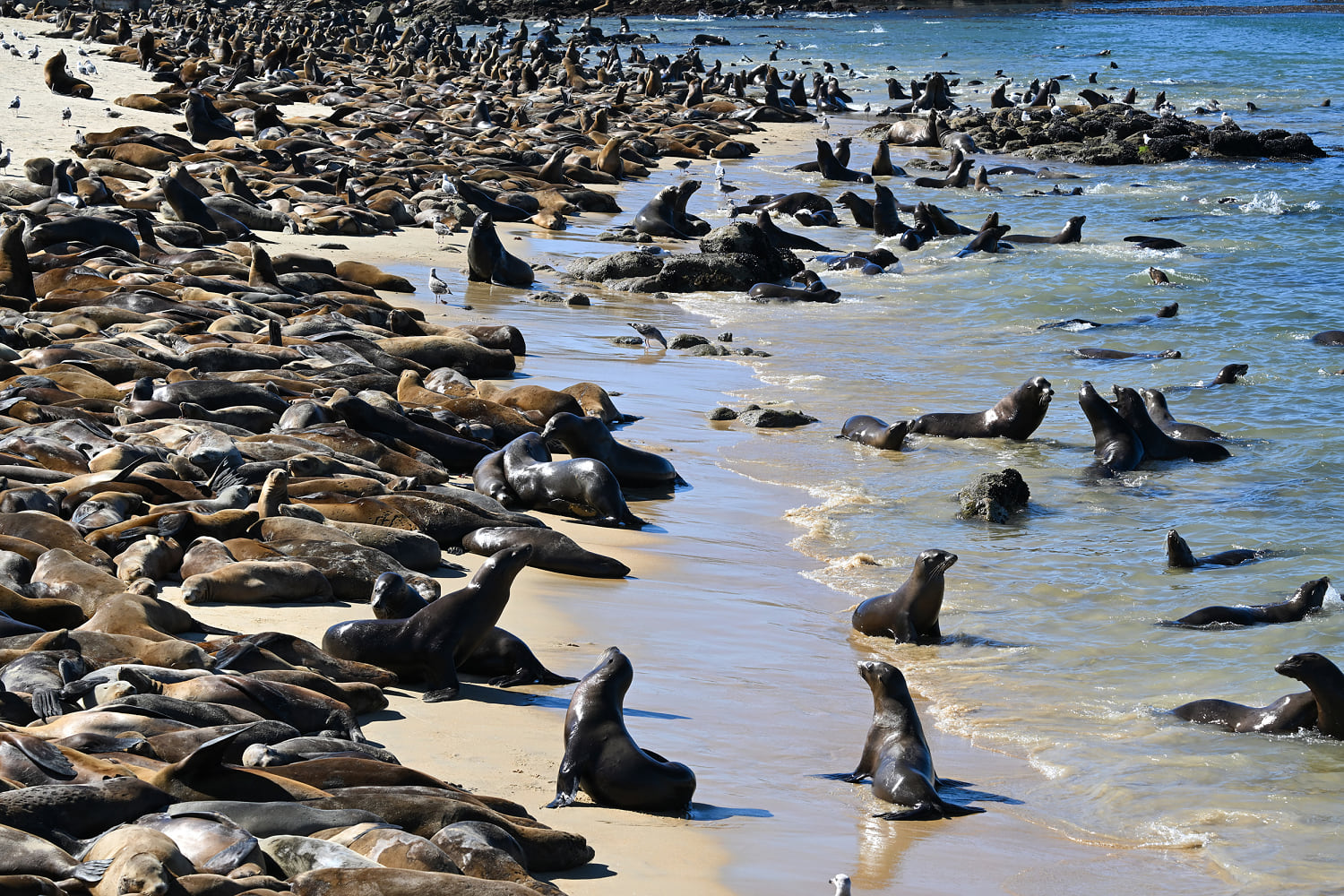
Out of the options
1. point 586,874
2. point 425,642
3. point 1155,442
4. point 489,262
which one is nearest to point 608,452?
point 425,642

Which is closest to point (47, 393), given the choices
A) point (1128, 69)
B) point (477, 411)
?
point (477, 411)

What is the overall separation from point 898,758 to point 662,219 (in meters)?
14.1

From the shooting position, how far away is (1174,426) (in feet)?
33.2

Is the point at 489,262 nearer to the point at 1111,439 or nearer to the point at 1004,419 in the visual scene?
the point at 1004,419

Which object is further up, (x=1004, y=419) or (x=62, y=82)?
(x=62, y=82)

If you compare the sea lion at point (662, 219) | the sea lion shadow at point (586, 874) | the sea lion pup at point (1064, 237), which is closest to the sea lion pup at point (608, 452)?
the sea lion shadow at point (586, 874)

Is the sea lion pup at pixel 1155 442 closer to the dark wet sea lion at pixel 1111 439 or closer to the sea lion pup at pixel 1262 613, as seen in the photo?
the dark wet sea lion at pixel 1111 439

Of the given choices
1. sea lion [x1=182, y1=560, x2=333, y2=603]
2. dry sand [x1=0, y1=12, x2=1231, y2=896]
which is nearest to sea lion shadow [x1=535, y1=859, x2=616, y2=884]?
dry sand [x1=0, y1=12, x2=1231, y2=896]

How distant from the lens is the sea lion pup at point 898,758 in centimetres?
447

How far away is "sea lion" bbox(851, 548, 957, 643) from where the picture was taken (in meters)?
6.21

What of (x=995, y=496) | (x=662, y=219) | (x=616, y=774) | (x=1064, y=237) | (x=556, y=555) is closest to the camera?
(x=616, y=774)

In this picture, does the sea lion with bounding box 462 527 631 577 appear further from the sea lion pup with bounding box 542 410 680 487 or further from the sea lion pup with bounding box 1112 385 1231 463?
the sea lion pup with bounding box 1112 385 1231 463

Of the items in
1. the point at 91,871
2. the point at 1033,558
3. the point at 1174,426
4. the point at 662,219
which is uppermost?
the point at 91,871

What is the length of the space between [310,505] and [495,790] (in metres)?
2.35
